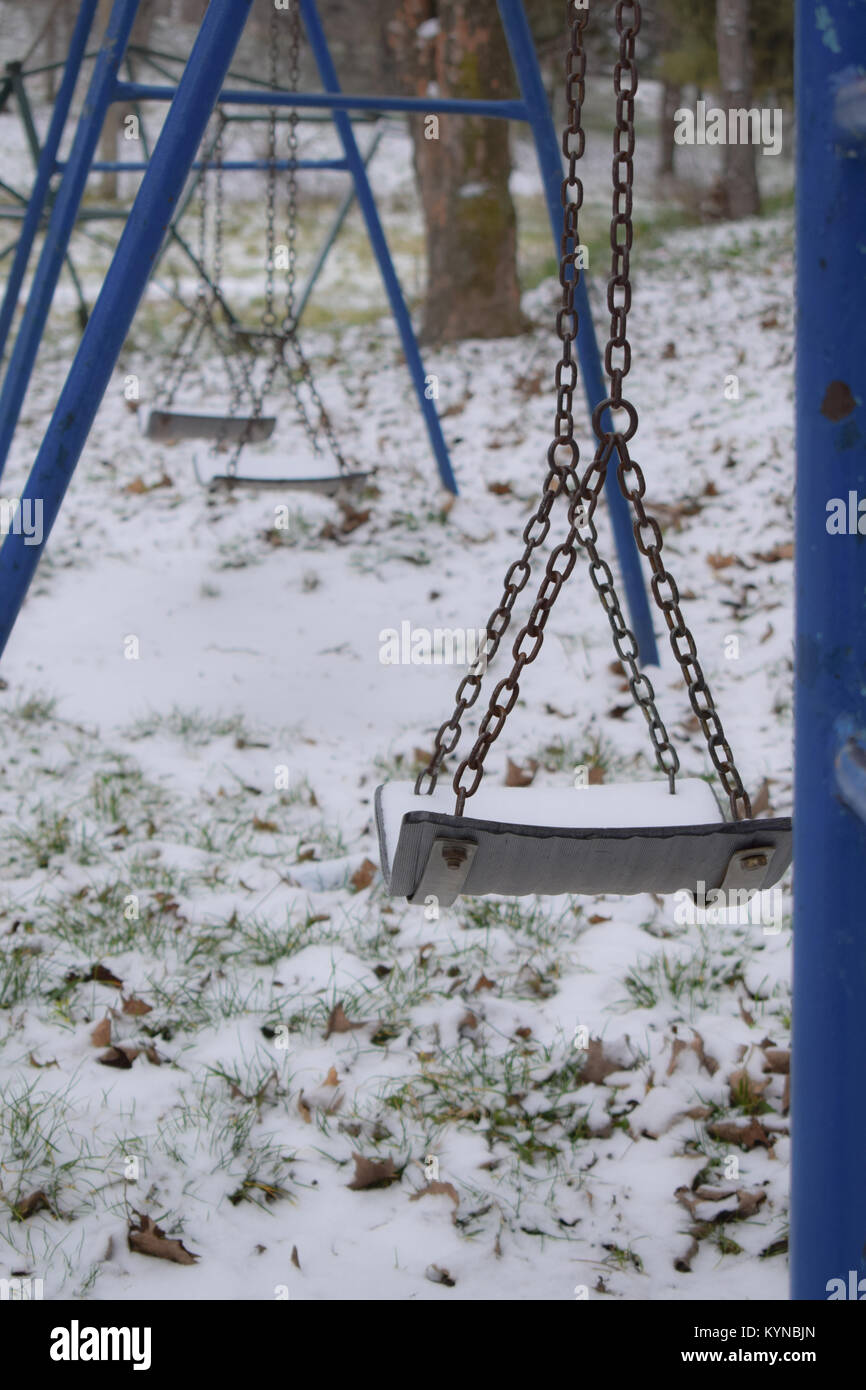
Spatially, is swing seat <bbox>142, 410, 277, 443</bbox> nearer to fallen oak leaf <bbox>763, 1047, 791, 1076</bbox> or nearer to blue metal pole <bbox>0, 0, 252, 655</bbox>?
blue metal pole <bbox>0, 0, 252, 655</bbox>

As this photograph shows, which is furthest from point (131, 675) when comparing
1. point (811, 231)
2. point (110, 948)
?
point (811, 231)

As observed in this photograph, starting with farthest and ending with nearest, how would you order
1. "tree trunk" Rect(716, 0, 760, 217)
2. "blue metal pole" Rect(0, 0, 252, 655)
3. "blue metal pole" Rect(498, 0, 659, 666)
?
"tree trunk" Rect(716, 0, 760, 217)
"blue metal pole" Rect(498, 0, 659, 666)
"blue metal pole" Rect(0, 0, 252, 655)

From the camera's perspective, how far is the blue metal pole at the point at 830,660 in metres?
1.07

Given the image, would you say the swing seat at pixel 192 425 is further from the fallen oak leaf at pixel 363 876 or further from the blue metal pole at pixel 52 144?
the fallen oak leaf at pixel 363 876

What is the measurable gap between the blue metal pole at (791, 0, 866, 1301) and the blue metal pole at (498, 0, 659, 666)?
237 centimetres

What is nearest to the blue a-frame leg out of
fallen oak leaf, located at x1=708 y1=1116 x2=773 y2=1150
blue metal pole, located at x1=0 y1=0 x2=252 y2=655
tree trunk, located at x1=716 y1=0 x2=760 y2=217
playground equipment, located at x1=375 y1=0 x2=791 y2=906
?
blue metal pole, located at x1=0 y1=0 x2=252 y2=655

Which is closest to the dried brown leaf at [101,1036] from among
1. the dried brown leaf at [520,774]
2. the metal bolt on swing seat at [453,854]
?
the metal bolt on swing seat at [453,854]

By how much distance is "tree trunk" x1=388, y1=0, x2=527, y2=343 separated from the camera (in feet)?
25.4

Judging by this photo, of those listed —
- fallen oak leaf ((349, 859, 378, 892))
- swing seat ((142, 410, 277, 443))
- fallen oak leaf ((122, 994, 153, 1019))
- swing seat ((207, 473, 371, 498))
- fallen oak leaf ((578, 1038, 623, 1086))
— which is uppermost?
swing seat ((142, 410, 277, 443))

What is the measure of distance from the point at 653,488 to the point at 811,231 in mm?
4626

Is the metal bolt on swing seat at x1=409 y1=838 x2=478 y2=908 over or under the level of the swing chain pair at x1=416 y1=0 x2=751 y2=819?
under

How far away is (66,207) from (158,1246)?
9.33 ft

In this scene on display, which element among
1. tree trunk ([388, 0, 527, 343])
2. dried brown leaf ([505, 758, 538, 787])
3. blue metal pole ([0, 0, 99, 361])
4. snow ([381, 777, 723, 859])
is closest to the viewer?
snow ([381, 777, 723, 859])

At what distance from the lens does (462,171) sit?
8.01 m
